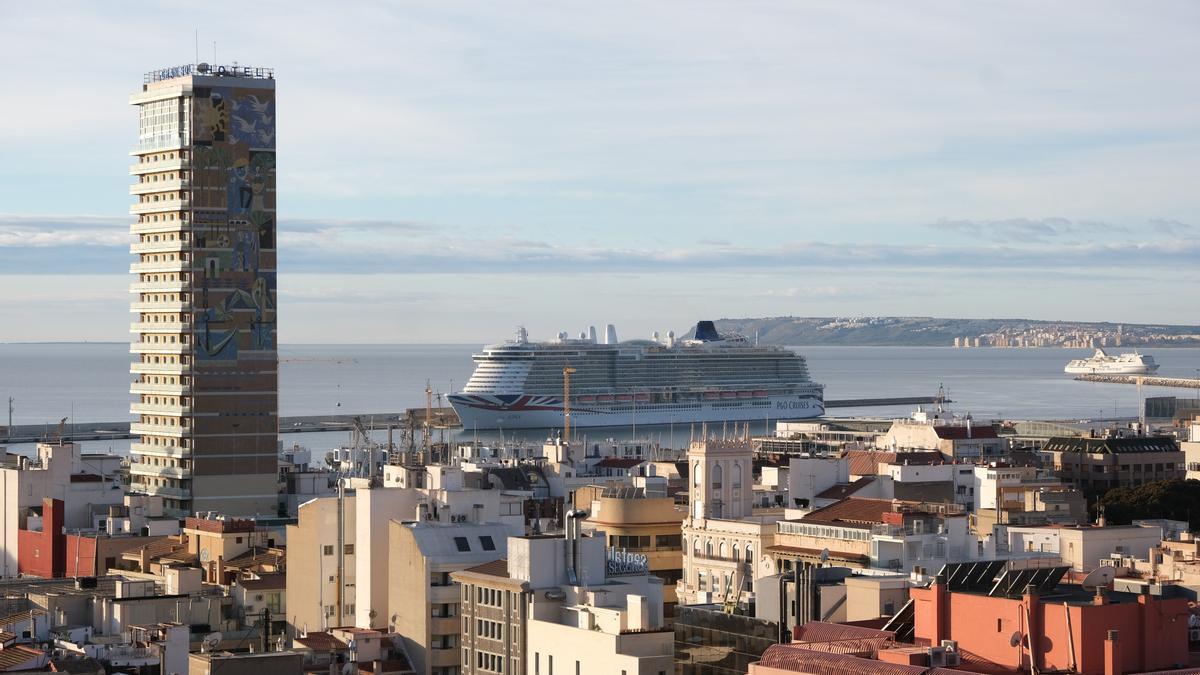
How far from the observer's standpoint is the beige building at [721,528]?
47.3 metres

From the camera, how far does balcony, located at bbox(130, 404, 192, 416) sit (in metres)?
71.7

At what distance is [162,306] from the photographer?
72.4 meters

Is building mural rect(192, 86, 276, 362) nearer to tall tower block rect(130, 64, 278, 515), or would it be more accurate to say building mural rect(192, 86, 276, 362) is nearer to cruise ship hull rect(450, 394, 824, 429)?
tall tower block rect(130, 64, 278, 515)

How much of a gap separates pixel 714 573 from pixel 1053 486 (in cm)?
2523

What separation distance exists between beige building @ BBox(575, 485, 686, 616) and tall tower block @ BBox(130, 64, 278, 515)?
934 inches

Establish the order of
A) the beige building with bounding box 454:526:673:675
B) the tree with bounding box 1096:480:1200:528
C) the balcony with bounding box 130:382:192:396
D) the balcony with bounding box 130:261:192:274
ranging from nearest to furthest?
1. the beige building with bounding box 454:526:673:675
2. the tree with bounding box 1096:480:1200:528
3. the balcony with bounding box 130:261:192:274
4. the balcony with bounding box 130:382:192:396

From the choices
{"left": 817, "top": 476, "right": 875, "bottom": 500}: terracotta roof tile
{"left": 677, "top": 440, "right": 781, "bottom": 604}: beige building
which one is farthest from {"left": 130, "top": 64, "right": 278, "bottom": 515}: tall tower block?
{"left": 677, "top": 440, "right": 781, "bottom": 604}: beige building

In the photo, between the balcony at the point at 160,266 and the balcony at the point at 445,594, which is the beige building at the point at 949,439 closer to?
the balcony at the point at 160,266

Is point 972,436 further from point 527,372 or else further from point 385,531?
point 527,372

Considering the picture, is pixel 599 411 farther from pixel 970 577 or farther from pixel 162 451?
pixel 970 577

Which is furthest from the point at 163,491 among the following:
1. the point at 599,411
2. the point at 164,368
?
the point at 599,411

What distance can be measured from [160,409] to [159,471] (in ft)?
6.68

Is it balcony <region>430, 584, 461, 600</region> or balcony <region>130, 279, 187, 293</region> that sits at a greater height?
balcony <region>130, 279, 187, 293</region>

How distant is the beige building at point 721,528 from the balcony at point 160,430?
80.8ft
